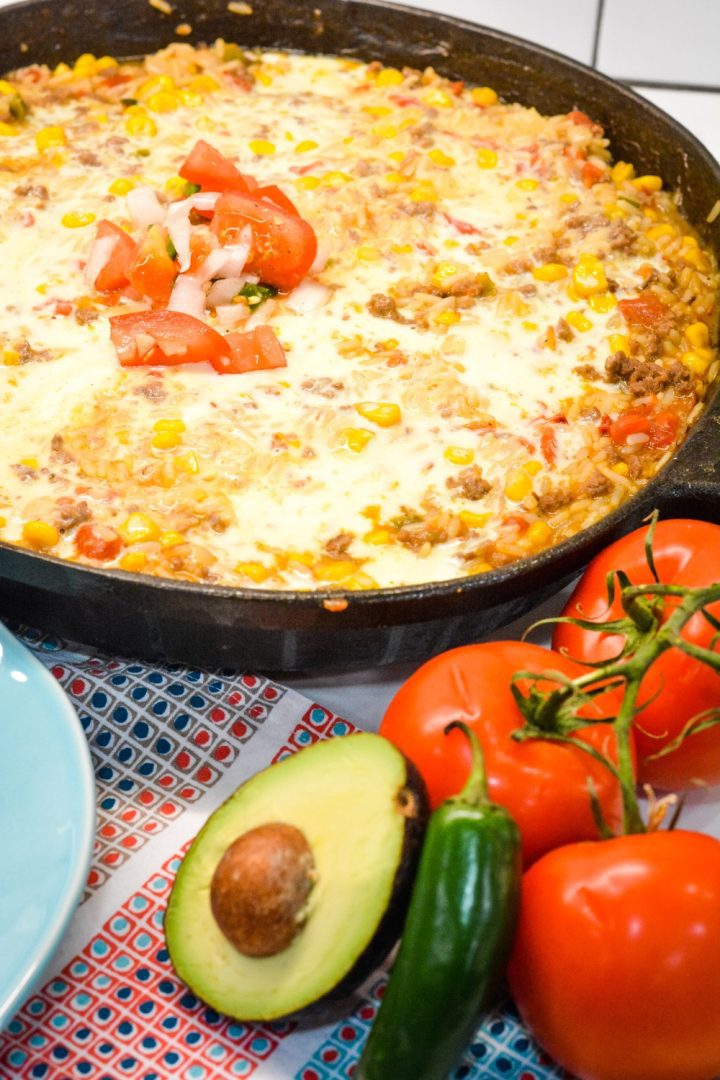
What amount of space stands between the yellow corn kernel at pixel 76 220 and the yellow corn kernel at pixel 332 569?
148 centimetres

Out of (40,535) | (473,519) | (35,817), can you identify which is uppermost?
(473,519)

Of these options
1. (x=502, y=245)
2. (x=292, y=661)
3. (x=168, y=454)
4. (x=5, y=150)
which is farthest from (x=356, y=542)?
(x=5, y=150)

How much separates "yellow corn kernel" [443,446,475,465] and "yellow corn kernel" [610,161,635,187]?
149 cm

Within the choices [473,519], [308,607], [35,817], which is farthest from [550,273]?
[35,817]

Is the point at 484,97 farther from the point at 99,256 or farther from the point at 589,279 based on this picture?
the point at 99,256

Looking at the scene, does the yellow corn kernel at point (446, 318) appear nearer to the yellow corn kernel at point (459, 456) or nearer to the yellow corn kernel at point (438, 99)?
the yellow corn kernel at point (459, 456)

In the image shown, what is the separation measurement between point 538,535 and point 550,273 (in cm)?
104

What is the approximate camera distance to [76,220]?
361 centimetres

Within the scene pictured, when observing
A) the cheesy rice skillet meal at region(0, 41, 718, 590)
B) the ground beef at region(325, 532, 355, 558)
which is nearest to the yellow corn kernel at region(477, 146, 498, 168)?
the cheesy rice skillet meal at region(0, 41, 718, 590)

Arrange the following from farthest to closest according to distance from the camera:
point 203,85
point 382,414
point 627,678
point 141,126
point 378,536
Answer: point 203,85 < point 141,126 < point 382,414 < point 378,536 < point 627,678

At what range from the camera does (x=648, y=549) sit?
2.21 metres

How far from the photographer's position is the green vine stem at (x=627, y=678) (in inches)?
79.5

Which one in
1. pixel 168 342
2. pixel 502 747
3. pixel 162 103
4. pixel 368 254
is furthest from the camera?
pixel 162 103

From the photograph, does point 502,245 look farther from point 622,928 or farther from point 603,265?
point 622,928
